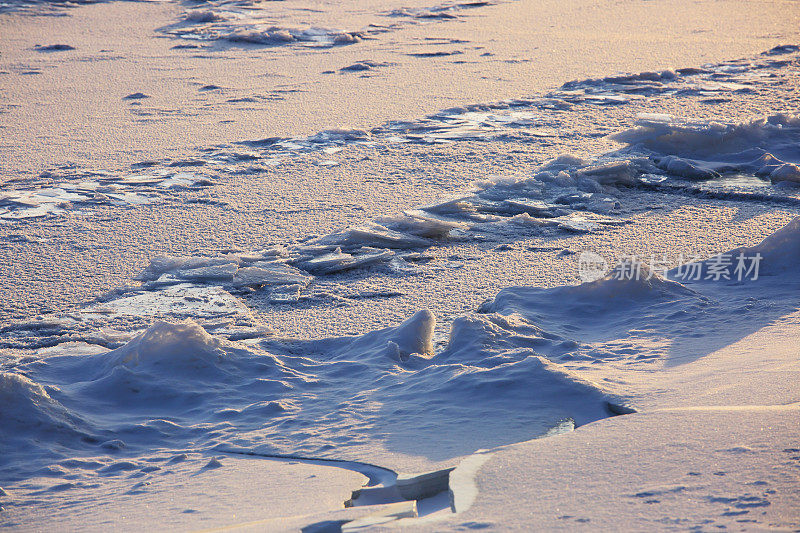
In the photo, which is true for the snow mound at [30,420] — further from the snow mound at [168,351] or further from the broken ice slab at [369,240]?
the broken ice slab at [369,240]

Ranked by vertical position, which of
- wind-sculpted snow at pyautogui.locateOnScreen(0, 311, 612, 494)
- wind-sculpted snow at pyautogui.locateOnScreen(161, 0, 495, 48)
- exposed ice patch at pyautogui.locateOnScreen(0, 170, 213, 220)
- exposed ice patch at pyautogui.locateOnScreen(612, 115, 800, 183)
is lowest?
wind-sculpted snow at pyautogui.locateOnScreen(0, 311, 612, 494)

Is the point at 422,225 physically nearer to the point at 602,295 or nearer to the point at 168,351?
the point at 602,295

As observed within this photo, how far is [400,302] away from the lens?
2801 mm

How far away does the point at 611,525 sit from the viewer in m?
1.24

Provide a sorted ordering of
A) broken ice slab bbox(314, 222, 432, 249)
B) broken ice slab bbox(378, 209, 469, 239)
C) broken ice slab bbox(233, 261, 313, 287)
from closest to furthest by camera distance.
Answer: broken ice slab bbox(233, 261, 313, 287) < broken ice slab bbox(314, 222, 432, 249) < broken ice slab bbox(378, 209, 469, 239)

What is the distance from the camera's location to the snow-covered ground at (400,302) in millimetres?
1556

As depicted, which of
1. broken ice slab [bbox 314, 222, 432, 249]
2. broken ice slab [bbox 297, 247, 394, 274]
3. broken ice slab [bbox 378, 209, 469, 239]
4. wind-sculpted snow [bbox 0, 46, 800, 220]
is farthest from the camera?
wind-sculpted snow [bbox 0, 46, 800, 220]

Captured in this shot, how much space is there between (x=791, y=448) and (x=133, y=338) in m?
1.74

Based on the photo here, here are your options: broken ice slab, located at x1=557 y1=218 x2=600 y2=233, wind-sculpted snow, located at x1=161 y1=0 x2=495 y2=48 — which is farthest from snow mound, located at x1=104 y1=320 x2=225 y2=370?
wind-sculpted snow, located at x1=161 y1=0 x2=495 y2=48

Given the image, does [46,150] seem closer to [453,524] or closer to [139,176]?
[139,176]

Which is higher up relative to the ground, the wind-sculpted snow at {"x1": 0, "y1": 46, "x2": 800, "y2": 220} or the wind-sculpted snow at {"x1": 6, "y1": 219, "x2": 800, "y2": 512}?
the wind-sculpted snow at {"x1": 0, "y1": 46, "x2": 800, "y2": 220}

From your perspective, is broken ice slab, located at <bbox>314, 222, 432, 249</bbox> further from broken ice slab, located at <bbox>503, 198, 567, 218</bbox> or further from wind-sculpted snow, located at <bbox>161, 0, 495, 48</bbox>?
wind-sculpted snow, located at <bbox>161, 0, 495, 48</bbox>

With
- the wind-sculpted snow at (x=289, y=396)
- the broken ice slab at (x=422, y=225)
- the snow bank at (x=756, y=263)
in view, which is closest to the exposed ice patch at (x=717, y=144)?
the snow bank at (x=756, y=263)

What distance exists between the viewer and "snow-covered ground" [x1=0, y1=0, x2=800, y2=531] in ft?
5.10
